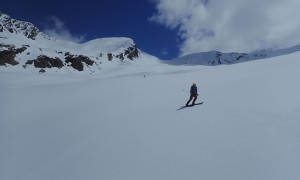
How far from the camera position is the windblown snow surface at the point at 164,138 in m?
8.77

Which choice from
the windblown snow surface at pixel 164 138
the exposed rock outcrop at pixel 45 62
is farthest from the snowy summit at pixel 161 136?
the exposed rock outcrop at pixel 45 62

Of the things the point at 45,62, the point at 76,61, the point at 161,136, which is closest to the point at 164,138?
the point at 161,136

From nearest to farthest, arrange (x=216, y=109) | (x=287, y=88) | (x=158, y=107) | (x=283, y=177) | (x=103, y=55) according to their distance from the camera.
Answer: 1. (x=283, y=177)
2. (x=216, y=109)
3. (x=287, y=88)
4. (x=158, y=107)
5. (x=103, y=55)

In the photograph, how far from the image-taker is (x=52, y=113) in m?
18.9

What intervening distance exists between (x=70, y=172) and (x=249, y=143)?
19.5 ft

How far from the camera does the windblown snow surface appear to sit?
28.8ft

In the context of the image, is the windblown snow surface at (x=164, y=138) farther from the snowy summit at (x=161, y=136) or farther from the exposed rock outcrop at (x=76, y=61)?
the exposed rock outcrop at (x=76, y=61)

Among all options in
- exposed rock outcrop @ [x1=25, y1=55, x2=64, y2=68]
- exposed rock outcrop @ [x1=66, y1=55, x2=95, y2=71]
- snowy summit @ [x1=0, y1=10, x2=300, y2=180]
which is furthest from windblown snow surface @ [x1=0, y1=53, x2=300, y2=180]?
exposed rock outcrop @ [x1=66, y1=55, x2=95, y2=71]

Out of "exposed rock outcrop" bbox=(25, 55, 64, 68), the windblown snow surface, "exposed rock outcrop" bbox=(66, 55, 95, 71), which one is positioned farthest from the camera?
"exposed rock outcrop" bbox=(66, 55, 95, 71)

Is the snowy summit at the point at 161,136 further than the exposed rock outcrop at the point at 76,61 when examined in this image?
No

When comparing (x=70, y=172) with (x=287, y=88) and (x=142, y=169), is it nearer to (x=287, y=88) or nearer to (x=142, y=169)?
(x=142, y=169)

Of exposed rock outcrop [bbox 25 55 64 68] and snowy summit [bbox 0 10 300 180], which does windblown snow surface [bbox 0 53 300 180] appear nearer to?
snowy summit [bbox 0 10 300 180]

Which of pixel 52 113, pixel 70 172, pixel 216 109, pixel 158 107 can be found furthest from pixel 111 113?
pixel 70 172

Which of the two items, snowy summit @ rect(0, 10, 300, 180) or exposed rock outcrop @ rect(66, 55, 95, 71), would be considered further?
exposed rock outcrop @ rect(66, 55, 95, 71)
